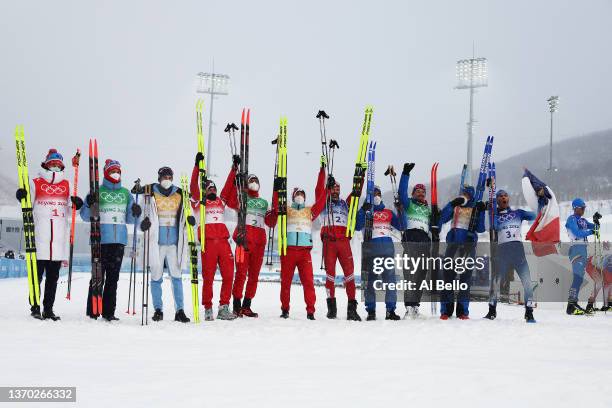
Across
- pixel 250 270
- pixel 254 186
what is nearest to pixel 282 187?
pixel 254 186

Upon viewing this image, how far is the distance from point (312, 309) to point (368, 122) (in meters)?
2.79

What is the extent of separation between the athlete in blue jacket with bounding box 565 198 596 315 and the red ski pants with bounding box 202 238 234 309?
5.57 meters

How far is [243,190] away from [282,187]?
0.53 metres

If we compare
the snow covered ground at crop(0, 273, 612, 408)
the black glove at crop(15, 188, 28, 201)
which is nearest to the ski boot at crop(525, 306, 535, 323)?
the snow covered ground at crop(0, 273, 612, 408)

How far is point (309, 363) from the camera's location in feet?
13.1

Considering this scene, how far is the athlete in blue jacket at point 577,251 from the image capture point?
8.62 meters

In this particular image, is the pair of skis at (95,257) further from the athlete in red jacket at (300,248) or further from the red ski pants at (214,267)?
the athlete in red jacket at (300,248)

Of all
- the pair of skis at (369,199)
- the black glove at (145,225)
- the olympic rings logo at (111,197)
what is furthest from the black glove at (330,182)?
the olympic rings logo at (111,197)

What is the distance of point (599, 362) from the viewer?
416 centimetres

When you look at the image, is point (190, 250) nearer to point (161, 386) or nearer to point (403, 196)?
point (403, 196)

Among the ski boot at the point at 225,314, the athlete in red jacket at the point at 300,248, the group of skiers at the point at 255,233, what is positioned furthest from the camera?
the athlete in red jacket at the point at 300,248

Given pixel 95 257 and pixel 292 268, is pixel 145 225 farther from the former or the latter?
pixel 292 268

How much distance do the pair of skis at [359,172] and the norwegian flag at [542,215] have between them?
8.14 feet


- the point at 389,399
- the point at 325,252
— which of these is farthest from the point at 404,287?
the point at 389,399
